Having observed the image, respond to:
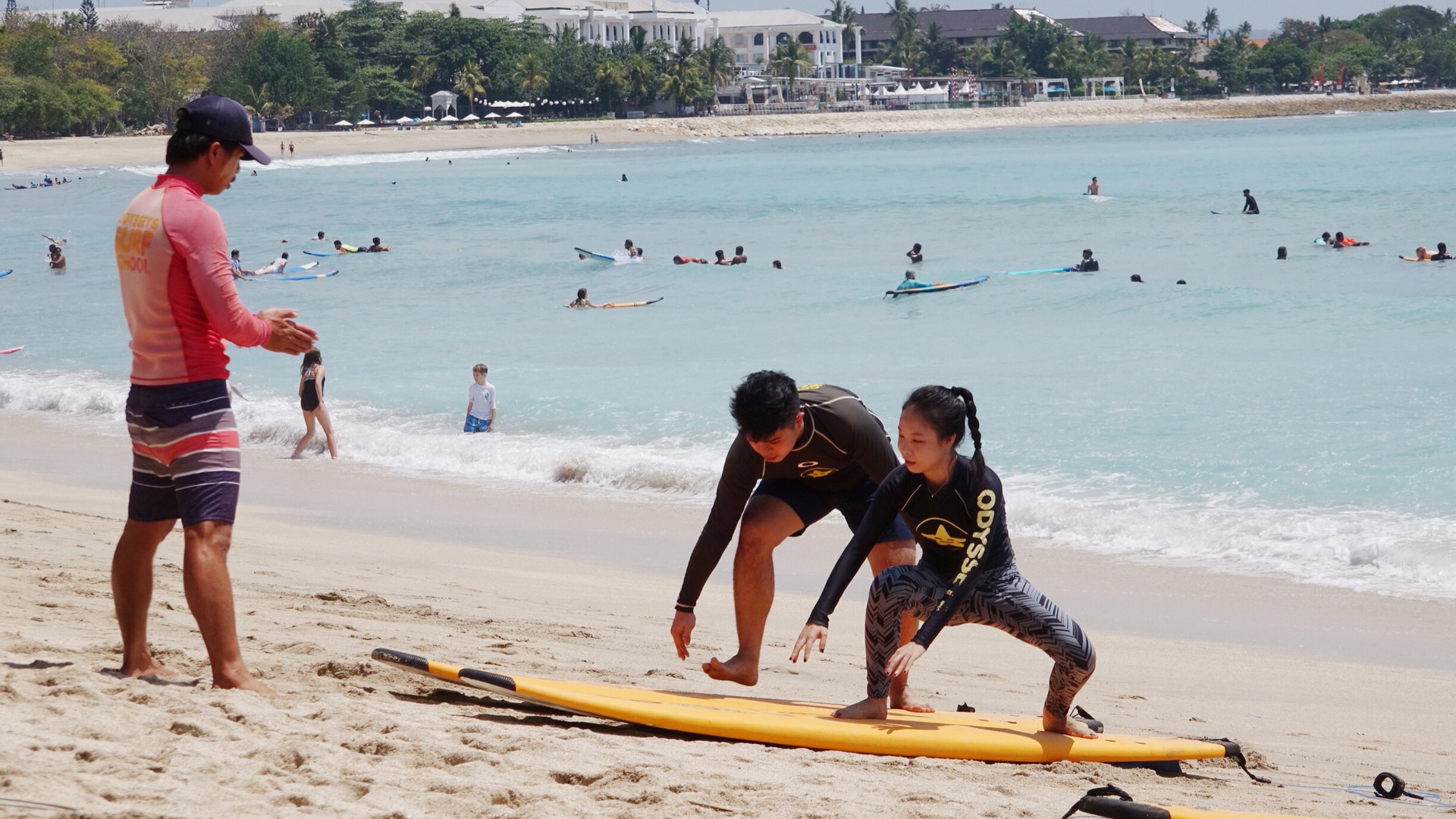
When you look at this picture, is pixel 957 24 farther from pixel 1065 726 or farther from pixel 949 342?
pixel 1065 726

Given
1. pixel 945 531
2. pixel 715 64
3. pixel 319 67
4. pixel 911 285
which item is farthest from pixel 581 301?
pixel 715 64

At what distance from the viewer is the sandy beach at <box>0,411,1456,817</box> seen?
3.14 metres

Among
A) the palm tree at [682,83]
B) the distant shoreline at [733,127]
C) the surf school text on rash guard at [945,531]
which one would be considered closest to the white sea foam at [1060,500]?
the surf school text on rash guard at [945,531]

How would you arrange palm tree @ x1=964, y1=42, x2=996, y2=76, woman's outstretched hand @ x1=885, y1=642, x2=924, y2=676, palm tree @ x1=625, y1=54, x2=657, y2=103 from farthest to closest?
1. palm tree @ x1=964, y1=42, x2=996, y2=76
2. palm tree @ x1=625, y1=54, x2=657, y2=103
3. woman's outstretched hand @ x1=885, y1=642, x2=924, y2=676

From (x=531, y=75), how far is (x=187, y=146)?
386ft

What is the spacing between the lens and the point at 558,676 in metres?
4.86

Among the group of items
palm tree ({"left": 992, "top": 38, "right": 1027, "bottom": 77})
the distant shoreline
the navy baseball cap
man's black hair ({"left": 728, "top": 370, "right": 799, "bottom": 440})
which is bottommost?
man's black hair ({"left": 728, "top": 370, "right": 799, "bottom": 440})

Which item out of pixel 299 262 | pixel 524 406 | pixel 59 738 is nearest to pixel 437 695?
pixel 59 738

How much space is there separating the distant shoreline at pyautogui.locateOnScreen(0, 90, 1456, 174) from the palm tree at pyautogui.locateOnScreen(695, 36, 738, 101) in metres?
9.95

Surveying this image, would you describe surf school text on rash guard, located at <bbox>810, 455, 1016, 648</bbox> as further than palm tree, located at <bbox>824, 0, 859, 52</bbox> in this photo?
No

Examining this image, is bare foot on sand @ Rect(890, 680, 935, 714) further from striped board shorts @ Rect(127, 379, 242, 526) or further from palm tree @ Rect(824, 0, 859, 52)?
palm tree @ Rect(824, 0, 859, 52)

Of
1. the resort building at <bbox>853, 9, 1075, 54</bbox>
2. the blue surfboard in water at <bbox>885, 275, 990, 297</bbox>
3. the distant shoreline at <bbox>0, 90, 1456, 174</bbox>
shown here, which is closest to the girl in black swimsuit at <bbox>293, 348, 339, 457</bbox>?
the blue surfboard in water at <bbox>885, 275, 990, 297</bbox>

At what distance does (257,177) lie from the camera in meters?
71.8

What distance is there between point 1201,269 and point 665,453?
19.7m
